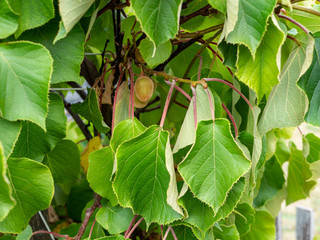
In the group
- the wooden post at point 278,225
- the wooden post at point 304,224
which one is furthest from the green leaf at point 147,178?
the wooden post at point 304,224

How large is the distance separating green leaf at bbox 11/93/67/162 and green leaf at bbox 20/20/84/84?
41mm

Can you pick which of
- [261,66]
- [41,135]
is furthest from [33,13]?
[261,66]

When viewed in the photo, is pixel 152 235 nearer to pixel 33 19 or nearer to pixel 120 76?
pixel 120 76

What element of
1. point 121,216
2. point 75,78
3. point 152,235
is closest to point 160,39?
point 75,78

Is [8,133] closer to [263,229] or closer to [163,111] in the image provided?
[163,111]

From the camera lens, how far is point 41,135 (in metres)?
0.40

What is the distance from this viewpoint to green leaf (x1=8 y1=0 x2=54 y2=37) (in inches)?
13.3

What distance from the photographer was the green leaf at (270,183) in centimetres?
71

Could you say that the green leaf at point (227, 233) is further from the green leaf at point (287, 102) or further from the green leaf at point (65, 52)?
the green leaf at point (65, 52)

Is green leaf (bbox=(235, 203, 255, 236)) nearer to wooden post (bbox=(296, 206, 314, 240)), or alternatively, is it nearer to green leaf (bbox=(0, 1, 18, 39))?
green leaf (bbox=(0, 1, 18, 39))

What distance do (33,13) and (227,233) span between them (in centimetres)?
35

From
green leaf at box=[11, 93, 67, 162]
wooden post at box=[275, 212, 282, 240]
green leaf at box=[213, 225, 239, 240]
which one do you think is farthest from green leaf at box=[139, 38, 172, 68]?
wooden post at box=[275, 212, 282, 240]

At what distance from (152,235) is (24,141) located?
40 centimetres

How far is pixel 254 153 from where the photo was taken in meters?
0.41
